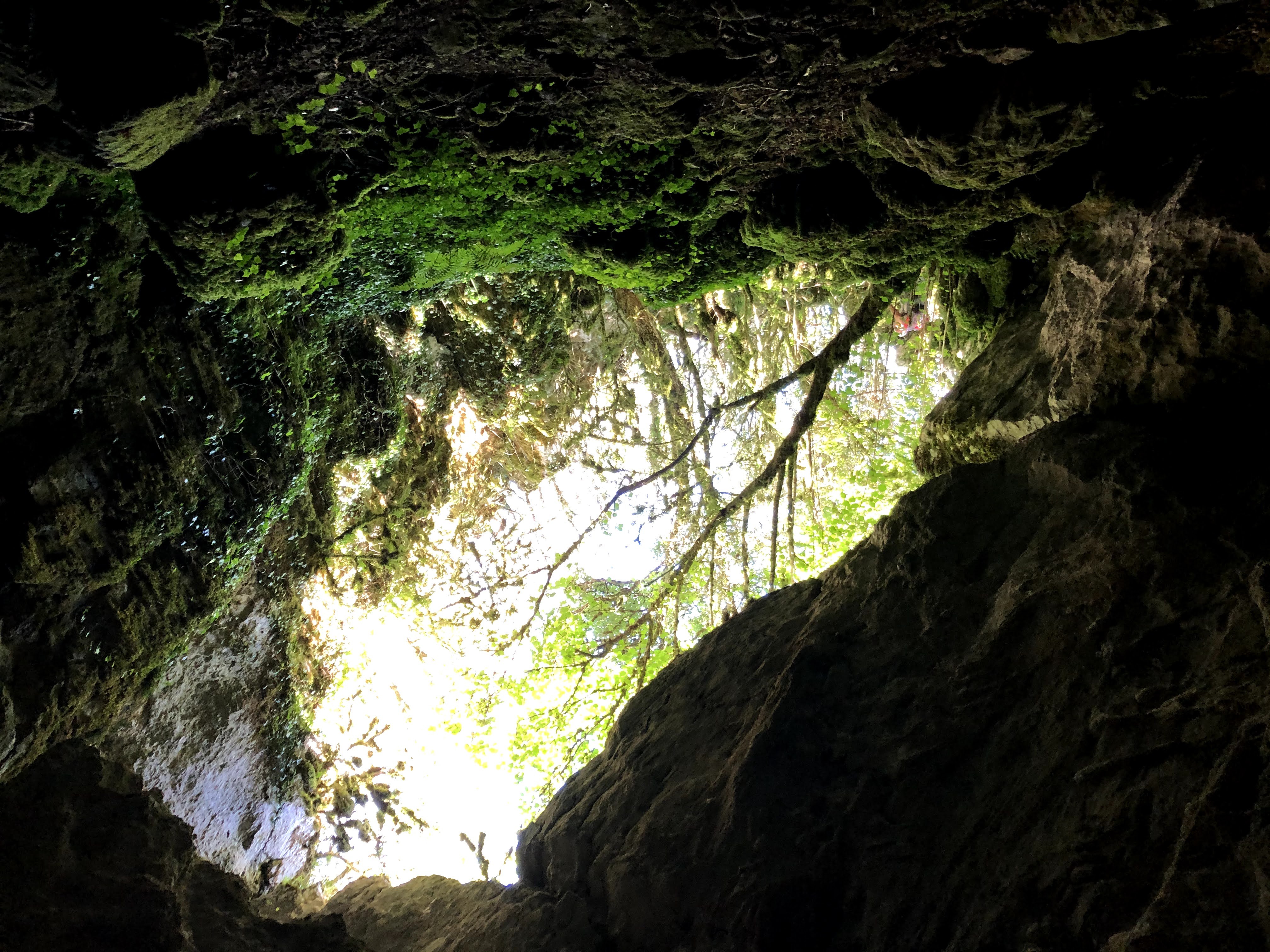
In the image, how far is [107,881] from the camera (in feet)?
12.6

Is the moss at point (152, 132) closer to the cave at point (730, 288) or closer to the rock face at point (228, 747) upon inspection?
the cave at point (730, 288)

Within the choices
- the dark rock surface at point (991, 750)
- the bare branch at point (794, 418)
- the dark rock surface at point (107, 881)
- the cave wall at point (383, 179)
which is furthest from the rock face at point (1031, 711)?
the bare branch at point (794, 418)

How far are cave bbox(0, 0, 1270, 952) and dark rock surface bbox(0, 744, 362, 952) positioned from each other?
0.02 m

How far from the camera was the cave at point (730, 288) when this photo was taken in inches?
111

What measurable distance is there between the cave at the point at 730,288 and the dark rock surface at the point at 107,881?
19 millimetres

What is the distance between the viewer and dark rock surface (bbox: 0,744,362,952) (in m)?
3.62

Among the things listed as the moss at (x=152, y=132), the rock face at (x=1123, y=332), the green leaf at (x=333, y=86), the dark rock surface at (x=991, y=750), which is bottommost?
the dark rock surface at (x=991, y=750)

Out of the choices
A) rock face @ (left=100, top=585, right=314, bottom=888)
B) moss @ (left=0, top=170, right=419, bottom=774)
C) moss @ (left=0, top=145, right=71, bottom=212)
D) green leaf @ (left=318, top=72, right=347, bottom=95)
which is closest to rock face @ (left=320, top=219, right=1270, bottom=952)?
moss @ (left=0, top=170, right=419, bottom=774)

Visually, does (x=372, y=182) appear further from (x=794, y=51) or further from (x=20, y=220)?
(x=794, y=51)

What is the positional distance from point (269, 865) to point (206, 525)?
5.75 m

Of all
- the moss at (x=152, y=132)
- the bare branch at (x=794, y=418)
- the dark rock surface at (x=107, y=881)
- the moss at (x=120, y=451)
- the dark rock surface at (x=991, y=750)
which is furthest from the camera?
the bare branch at (x=794, y=418)

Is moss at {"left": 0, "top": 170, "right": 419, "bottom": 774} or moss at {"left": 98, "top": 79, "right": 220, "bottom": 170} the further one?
moss at {"left": 0, "top": 170, "right": 419, "bottom": 774}

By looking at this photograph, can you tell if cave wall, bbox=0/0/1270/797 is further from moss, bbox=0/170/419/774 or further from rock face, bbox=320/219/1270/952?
rock face, bbox=320/219/1270/952

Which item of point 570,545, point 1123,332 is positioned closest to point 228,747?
point 570,545
